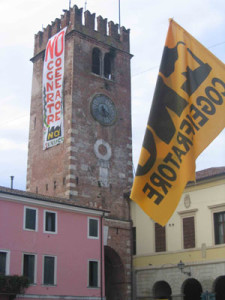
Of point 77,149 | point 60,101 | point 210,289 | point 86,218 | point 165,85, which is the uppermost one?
point 60,101

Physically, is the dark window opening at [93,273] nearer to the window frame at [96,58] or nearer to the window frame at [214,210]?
the window frame at [214,210]

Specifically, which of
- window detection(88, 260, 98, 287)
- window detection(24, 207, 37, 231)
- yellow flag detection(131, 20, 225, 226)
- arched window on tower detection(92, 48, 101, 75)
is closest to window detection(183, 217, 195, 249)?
window detection(88, 260, 98, 287)

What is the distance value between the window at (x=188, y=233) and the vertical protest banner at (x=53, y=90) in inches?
354

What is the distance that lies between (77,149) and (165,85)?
996 inches

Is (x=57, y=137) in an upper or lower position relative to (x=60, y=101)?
lower

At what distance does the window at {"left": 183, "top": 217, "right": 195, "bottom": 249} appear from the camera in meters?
29.0

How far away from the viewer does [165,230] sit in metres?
30.5

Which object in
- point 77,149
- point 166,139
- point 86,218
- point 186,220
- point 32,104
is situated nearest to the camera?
point 166,139

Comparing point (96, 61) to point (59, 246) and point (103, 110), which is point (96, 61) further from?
point (59, 246)

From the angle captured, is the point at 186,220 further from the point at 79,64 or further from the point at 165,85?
the point at 165,85

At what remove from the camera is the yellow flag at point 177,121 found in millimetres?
6270

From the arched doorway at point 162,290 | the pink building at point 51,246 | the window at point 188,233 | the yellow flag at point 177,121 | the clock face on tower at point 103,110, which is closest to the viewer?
the yellow flag at point 177,121

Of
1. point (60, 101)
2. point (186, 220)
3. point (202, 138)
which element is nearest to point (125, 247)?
point (186, 220)

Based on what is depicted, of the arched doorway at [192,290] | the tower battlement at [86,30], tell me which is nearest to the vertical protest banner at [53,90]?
the tower battlement at [86,30]
